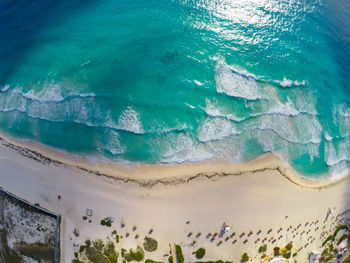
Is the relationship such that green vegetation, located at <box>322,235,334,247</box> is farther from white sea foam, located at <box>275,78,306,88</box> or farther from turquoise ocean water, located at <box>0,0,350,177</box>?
white sea foam, located at <box>275,78,306,88</box>

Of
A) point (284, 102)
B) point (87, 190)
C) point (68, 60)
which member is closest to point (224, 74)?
point (284, 102)

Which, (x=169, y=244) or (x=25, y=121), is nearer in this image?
(x=169, y=244)

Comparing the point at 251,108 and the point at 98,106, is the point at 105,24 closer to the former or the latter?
the point at 98,106

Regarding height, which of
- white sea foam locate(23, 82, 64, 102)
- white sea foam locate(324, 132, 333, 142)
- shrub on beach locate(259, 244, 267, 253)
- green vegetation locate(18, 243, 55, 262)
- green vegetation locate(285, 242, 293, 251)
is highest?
white sea foam locate(324, 132, 333, 142)

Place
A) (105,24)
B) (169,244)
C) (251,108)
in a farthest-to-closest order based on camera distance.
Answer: (105,24)
(251,108)
(169,244)

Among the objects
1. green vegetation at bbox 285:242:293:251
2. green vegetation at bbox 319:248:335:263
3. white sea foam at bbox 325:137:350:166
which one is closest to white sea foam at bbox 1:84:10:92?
green vegetation at bbox 285:242:293:251

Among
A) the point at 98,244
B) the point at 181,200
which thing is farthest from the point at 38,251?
the point at 181,200
